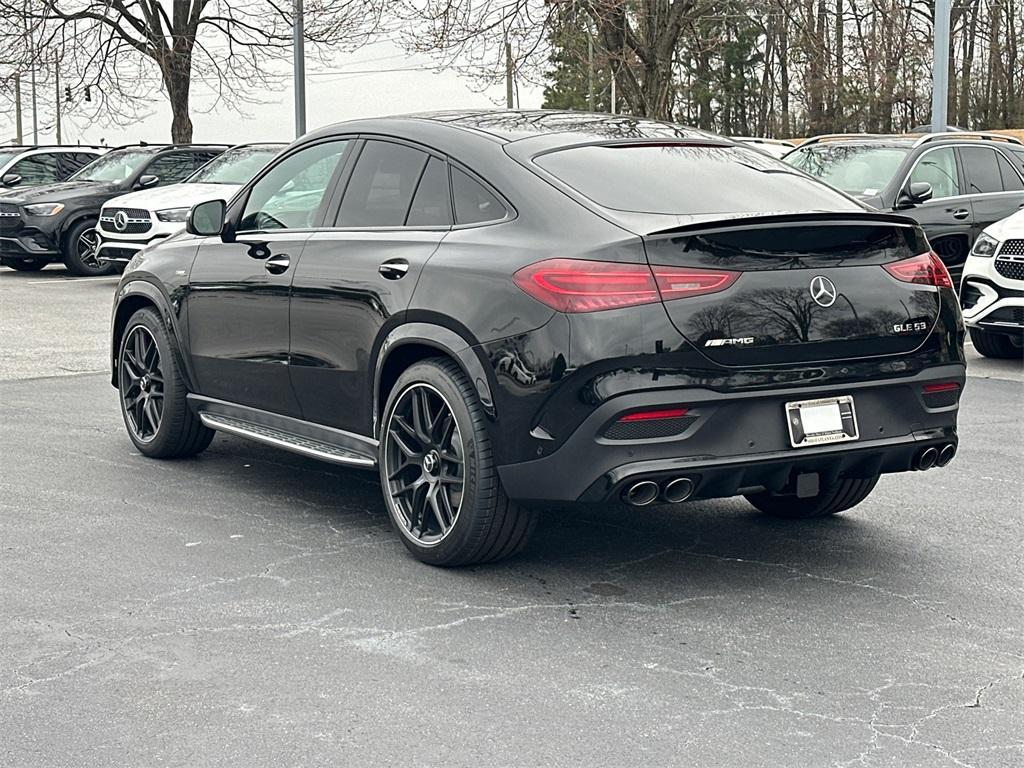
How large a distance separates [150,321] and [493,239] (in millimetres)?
2689

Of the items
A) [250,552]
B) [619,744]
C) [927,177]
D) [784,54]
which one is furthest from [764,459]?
[784,54]

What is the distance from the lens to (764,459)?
475 cm

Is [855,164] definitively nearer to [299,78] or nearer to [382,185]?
[382,185]

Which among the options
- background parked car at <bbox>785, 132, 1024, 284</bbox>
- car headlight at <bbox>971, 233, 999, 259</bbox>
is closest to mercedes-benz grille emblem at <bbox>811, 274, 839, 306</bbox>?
car headlight at <bbox>971, 233, 999, 259</bbox>

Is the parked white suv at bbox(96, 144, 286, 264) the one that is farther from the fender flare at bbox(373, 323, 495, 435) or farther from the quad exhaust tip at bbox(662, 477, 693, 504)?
the quad exhaust tip at bbox(662, 477, 693, 504)

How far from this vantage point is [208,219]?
6.70 m

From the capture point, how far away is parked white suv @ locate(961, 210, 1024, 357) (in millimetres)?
10688

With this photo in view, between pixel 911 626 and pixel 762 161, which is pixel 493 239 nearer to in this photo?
pixel 762 161

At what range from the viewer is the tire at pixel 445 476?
16.4 ft

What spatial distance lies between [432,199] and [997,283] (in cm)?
653

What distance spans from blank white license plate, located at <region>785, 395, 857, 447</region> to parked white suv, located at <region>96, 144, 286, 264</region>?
43.6ft

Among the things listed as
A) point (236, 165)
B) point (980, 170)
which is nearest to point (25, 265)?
point (236, 165)

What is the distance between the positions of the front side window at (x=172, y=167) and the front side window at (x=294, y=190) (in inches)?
562

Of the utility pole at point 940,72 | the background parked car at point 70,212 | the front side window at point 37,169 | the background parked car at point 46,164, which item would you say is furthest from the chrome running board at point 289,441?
the front side window at point 37,169
